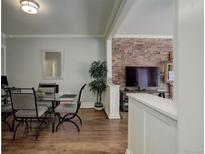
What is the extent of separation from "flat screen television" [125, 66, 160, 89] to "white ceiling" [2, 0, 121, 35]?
63.3 inches

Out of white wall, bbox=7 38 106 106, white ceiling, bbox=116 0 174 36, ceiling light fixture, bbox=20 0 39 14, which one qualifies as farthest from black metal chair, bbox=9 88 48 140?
white wall, bbox=7 38 106 106

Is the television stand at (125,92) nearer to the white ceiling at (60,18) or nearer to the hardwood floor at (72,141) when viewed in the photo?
the hardwood floor at (72,141)

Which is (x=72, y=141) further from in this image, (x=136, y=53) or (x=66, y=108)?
(x=136, y=53)

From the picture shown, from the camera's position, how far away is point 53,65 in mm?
7137

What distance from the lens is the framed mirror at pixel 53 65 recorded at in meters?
7.11

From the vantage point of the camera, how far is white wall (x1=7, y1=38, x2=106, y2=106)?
23.4 feet

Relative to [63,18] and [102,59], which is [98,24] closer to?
[63,18]

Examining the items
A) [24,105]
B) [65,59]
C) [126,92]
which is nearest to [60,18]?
[65,59]

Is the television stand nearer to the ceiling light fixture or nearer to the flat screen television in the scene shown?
the flat screen television

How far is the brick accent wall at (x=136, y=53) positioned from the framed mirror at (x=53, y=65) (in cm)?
179

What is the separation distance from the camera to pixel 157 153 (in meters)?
1.61

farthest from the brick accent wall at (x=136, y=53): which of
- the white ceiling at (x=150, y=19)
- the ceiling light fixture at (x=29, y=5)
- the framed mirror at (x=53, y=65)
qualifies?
the ceiling light fixture at (x=29, y=5)

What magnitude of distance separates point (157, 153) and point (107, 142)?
194cm

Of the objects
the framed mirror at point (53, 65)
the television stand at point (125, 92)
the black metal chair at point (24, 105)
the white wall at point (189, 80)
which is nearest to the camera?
the white wall at point (189, 80)
